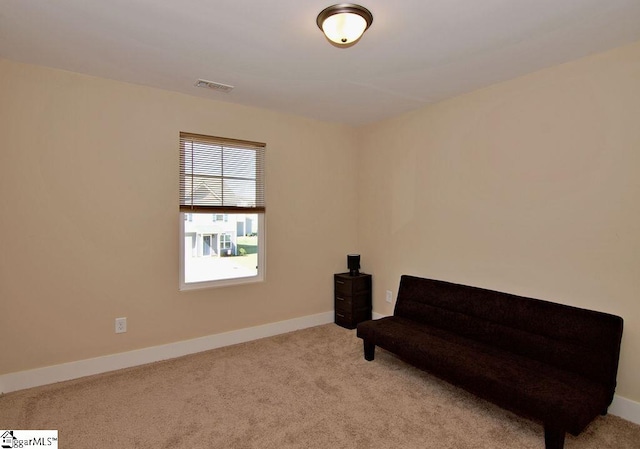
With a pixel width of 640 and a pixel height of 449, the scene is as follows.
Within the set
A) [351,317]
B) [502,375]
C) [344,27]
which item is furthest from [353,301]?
[344,27]

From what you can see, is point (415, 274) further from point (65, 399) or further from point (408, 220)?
point (65, 399)

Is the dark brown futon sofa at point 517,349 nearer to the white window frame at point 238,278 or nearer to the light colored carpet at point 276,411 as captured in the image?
the light colored carpet at point 276,411

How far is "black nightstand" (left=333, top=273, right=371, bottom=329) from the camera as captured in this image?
409 cm

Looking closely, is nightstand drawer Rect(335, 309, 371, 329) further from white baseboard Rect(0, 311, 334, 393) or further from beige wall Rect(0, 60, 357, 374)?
beige wall Rect(0, 60, 357, 374)

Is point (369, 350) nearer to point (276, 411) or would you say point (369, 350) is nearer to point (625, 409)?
point (276, 411)

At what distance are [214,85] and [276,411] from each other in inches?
105

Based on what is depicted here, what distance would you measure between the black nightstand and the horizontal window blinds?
1.33 m

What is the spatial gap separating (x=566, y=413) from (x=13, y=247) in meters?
3.81

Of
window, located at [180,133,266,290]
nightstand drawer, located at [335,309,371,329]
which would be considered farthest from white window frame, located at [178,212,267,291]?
nightstand drawer, located at [335,309,371,329]

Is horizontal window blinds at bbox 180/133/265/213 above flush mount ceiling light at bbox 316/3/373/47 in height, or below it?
below

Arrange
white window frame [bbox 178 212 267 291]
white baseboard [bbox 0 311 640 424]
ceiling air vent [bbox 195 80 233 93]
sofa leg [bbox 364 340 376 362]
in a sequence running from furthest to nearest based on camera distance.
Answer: white window frame [bbox 178 212 267 291] → sofa leg [bbox 364 340 376 362] → ceiling air vent [bbox 195 80 233 93] → white baseboard [bbox 0 311 640 424]

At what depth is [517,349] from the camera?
102 inches

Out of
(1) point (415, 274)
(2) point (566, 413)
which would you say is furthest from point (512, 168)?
(2) point (566, 413)

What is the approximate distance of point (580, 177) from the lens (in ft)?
8.21
